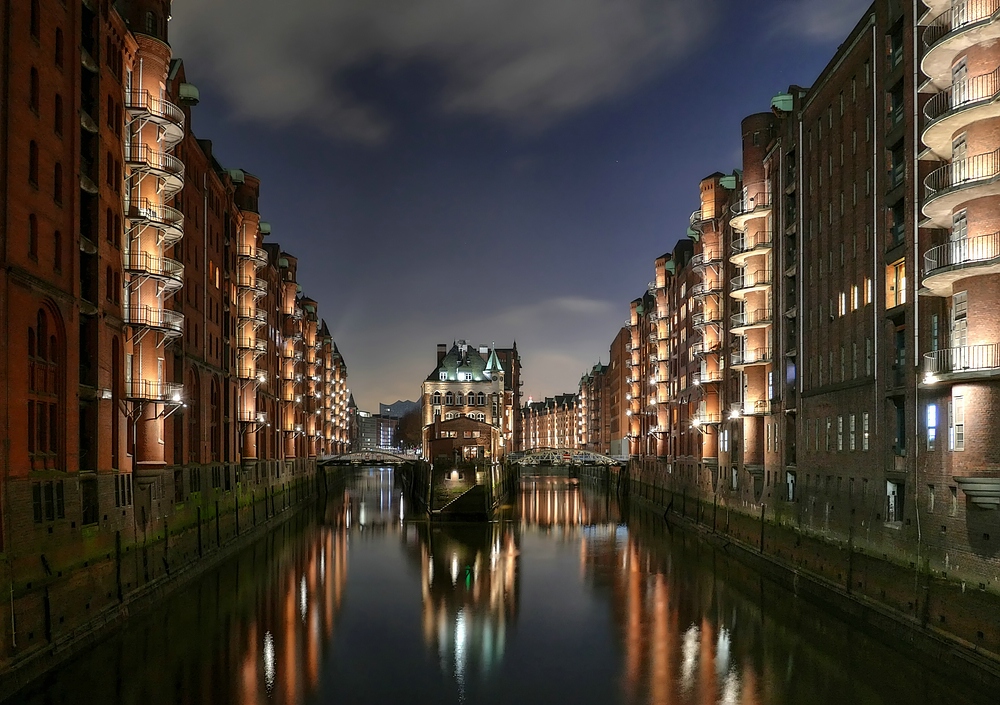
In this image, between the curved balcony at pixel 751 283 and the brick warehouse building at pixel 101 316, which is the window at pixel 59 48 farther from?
the curved balcony at pixel 751 283

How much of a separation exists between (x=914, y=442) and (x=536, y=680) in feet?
47.9

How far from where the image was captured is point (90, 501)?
30109 millimetres

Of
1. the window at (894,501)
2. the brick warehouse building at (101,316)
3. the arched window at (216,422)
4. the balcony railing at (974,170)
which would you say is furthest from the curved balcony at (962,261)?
the arched window at (216,422)

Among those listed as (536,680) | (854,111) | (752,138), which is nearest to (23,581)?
(536,680)


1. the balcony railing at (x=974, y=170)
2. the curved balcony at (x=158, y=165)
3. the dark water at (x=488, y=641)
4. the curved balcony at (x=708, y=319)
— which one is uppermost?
the curved balcony at (x=158, y=165)

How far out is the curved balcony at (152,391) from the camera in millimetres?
34719

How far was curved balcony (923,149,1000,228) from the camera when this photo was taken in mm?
24484

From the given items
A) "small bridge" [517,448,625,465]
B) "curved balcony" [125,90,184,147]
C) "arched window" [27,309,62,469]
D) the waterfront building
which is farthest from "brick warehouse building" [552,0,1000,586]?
the waterfront building

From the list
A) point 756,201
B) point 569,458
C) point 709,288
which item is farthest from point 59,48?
point 569,458

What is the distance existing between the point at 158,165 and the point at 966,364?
30452 millimetres

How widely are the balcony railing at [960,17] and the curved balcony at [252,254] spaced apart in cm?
4713

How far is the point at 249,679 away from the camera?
83.3 feet

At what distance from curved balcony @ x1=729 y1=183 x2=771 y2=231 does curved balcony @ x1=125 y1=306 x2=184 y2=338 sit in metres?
30.0

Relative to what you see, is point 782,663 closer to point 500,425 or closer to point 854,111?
point 854,111
